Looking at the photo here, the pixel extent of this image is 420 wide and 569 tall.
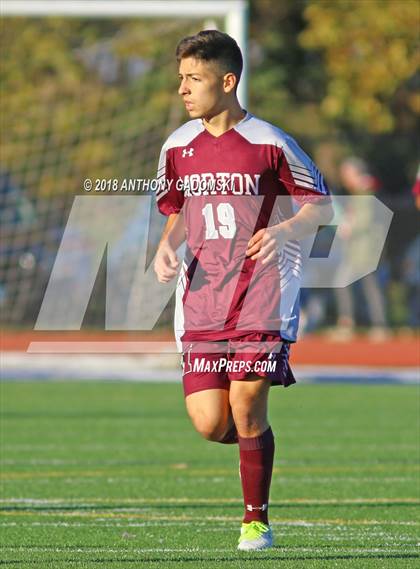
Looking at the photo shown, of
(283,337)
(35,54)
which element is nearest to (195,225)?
(283,337)

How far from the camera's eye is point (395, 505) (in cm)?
785

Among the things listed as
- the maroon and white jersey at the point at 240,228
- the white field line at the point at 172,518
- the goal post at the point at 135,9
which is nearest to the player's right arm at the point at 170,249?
the maroon and white jersey at the point at 240,228

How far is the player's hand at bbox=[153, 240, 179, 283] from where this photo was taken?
6.47 m

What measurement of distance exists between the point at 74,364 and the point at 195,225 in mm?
13326

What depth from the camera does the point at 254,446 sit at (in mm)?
6508

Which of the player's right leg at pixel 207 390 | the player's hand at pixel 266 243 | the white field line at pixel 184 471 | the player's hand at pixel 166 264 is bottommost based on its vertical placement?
the white field line at pixel 184 471

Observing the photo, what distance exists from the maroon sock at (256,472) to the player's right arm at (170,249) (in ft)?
2.58

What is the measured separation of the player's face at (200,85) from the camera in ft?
21.3

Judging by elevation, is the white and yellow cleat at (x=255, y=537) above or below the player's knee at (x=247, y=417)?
below

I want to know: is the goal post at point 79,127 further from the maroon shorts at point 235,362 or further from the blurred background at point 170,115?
the maroon shorts at point 235,362

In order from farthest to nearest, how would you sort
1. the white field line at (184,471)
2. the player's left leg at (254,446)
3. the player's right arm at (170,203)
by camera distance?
the white field line at (184,471) < the player's right arm at (170,203) < the player's left leg at (254,446)

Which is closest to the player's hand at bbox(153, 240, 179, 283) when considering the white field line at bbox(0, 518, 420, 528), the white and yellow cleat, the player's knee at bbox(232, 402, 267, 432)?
the player's knee at bbox(232, 402, 267, 432)

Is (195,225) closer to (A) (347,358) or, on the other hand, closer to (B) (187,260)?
(B) (187,260)

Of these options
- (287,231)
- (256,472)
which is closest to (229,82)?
(287,231)
